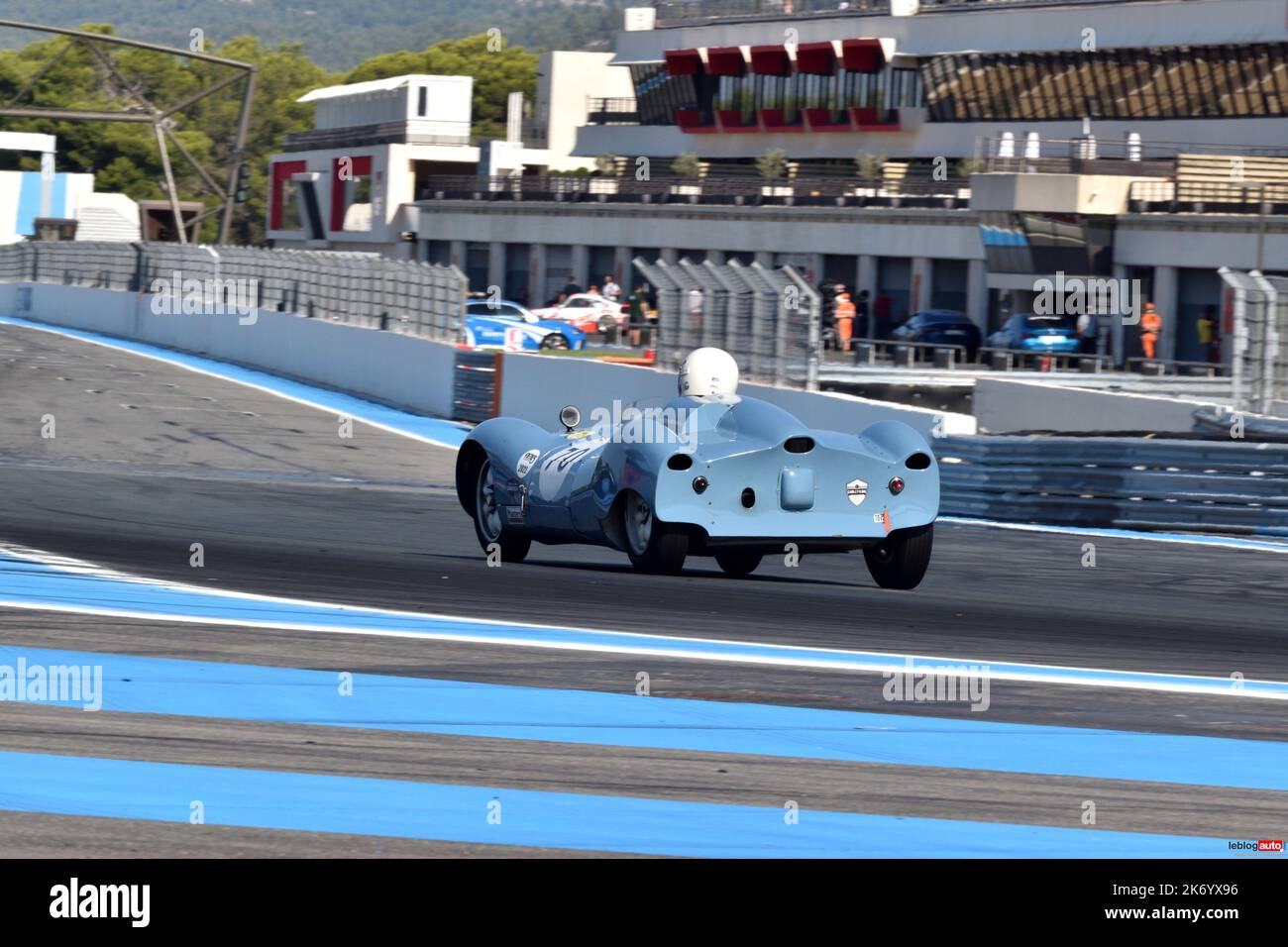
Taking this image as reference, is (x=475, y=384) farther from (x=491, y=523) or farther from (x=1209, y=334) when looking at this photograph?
(x=1209, y=334)

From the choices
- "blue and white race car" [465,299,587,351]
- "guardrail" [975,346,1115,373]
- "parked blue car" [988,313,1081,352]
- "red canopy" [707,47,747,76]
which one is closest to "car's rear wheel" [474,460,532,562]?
"guardrail" [975,346,1115,373]

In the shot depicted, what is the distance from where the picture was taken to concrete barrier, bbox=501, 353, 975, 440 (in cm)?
1850

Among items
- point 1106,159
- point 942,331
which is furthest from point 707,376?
point 1106,159

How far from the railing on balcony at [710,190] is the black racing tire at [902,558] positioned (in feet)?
136

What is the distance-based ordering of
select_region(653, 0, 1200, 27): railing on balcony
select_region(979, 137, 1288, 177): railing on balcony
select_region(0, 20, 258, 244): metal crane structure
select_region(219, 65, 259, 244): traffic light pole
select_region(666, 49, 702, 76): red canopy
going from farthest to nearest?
select_region(666, 49, 702, 76): red canopy
select_region(653, 0, 1200, 27): railing on balcony
select_region(219, 65, 259, 244): traffic light pole
select_region(0, 20, 258, 244): metal crane structure
select_region(979, 137, 1288, 177): railing on balcony

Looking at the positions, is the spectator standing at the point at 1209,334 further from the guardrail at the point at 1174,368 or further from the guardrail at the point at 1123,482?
the guardrail at the point at 1123,482

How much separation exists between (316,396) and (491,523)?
1905 centimetres

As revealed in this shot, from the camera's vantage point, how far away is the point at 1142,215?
1730 inches

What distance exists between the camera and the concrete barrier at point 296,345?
28312 mm

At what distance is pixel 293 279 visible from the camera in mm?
35062

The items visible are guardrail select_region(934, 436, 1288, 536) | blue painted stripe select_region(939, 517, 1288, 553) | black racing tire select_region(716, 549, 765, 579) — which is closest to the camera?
black racing tire select_region(716, 549, 765, 579)

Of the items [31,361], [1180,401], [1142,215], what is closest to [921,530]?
[1180,401]

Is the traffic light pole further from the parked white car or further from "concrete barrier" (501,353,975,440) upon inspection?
"concrete barrier" (501,353,975,440)
